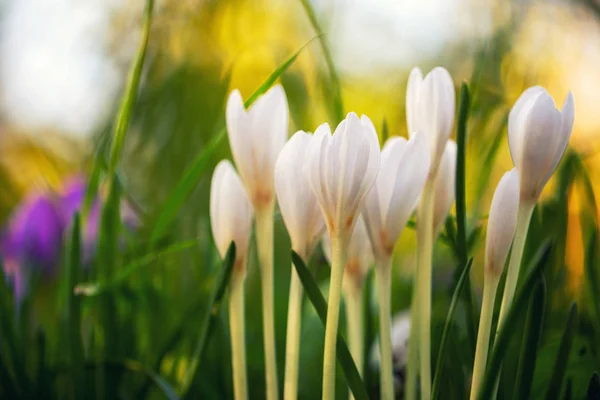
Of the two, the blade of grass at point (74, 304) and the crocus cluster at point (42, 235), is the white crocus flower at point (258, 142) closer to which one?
the blade of grass at point (74, 304)

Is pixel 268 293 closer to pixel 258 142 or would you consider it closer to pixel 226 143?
pixel 258 142

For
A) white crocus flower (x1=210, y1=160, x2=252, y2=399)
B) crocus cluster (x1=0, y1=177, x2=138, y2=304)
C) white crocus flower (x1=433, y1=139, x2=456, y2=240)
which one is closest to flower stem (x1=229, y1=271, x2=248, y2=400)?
white crocus flower (x1=210, y1=160, x2=252, y2=399)

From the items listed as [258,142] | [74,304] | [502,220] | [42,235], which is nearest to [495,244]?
[502,220]

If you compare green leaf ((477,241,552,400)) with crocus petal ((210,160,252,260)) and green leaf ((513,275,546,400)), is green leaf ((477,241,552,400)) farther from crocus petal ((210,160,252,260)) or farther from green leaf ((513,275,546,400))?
crocus petal ((210,160,252,260))

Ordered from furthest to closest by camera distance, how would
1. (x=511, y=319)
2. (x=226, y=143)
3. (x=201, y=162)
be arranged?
1. (x=226, y=143)
2. (x=201, y=162)
3. (x=511, y=319)

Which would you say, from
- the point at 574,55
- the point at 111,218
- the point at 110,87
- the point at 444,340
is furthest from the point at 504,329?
the point at 110,87
